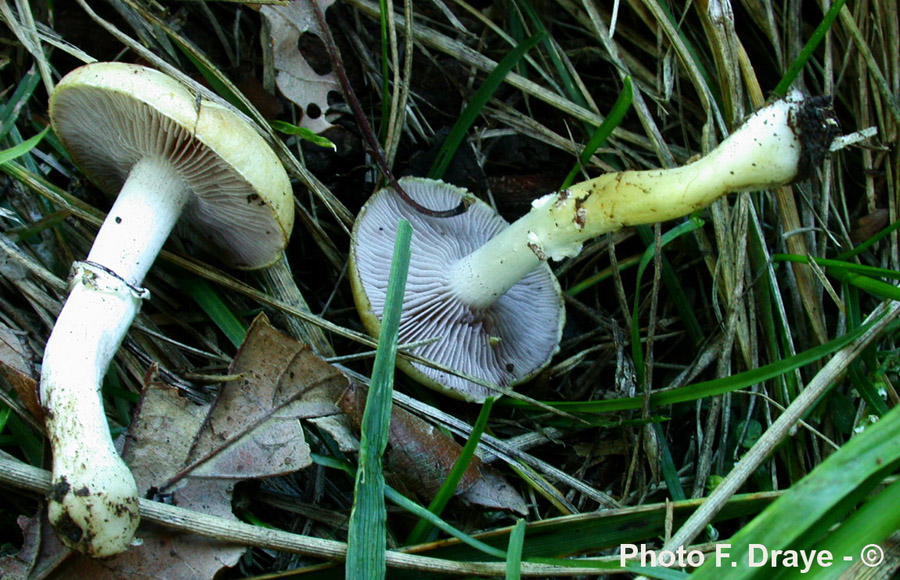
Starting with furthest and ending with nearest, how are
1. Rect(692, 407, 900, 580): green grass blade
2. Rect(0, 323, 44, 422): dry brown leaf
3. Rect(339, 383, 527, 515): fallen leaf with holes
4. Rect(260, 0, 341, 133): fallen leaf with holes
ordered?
Rect(260, 0, 341, 133): fallen leaf with holes < Rect(339, 383, 527, 515): fallen leaf with holes < Rect(0, 323, 44, 422): dry brown leaf < Rect(692, 407, 900, 580): green grass blade

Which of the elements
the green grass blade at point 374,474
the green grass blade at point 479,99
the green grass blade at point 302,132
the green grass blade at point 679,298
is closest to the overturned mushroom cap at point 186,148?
the green grass blade at point 302,132

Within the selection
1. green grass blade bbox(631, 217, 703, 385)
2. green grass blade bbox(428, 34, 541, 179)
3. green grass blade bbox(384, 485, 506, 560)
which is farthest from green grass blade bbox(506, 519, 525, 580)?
green grass blade bbox(428, 34, 541, 179)

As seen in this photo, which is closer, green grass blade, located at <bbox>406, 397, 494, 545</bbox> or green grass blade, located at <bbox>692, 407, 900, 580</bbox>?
green grass blade, located at <bbox>692, 407, 900, 580</bbox>

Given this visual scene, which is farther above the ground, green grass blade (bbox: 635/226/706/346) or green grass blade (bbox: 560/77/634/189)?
green grass blade (bbox: 560/77/634/189)

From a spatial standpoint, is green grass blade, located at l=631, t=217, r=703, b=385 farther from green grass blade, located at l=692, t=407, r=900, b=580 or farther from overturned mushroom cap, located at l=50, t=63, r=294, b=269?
overturned mushroom cap, located at l=50, t=63, r=294, b=269

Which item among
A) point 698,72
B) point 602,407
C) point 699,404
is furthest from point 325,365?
point 698,72

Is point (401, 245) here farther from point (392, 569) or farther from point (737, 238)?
point (737, 238)
